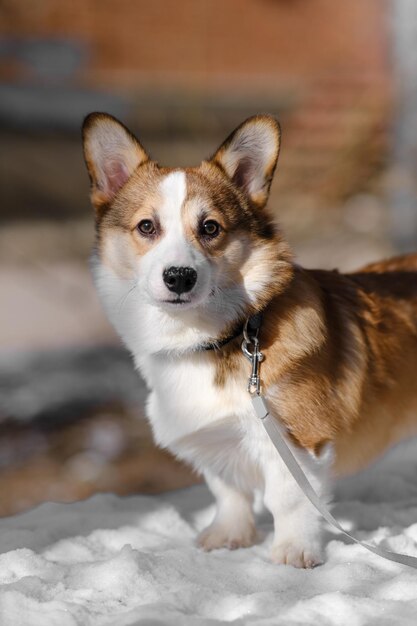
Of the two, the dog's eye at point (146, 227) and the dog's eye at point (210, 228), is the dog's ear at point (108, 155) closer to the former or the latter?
the dog's eye at point (146, 227)

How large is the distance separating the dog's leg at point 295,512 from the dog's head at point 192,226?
0.50 m

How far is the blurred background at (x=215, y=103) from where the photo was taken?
→ 8.76 meters

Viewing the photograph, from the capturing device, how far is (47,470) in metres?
4.61

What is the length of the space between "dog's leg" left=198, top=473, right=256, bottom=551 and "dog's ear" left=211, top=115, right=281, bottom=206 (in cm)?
105

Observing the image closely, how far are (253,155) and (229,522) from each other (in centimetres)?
130

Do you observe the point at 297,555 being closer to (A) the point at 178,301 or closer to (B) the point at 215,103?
(A) the point at 178,301

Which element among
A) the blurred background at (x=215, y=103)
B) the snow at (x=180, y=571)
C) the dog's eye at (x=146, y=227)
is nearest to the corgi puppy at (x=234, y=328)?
the dog's eye at (x=146, y=227)

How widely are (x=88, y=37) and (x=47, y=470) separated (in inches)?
229

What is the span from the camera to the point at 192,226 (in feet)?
8.17

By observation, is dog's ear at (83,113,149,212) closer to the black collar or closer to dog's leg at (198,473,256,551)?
the black collar

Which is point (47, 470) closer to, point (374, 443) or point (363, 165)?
point (374, 443)

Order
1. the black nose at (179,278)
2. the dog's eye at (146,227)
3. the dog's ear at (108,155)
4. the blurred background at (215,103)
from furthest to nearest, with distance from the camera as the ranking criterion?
the blurred background at (215,103)
the dog's ear at (108,155)
the dog's eye at (146,227)
the black nose at (179,278)

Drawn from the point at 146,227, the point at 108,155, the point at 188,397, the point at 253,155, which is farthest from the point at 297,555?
the point at 108,155

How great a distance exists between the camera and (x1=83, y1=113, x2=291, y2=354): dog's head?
240 cm
